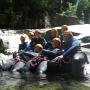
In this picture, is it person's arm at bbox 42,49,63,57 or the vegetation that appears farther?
the vegetation

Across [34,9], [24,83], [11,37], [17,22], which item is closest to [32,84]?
[24,83]

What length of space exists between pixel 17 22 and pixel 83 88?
16776 millimetres

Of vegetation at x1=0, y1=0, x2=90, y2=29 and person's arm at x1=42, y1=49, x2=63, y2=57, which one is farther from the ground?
vegetation at x1=0, y1=0, x2=90, y2=29

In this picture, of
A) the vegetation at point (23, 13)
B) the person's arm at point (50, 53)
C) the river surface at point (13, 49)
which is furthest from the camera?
the vegetation at point (23, 13)

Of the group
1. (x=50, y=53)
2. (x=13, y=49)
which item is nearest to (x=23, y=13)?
(x=13, y=49)

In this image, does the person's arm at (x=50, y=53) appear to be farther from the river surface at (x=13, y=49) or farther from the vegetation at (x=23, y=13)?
the vegetation at (x=23, y=13)

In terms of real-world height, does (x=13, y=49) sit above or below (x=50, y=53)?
above

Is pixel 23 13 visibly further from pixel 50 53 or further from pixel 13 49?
pixel 50 53

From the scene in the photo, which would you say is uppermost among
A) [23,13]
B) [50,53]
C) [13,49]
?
[23,13]

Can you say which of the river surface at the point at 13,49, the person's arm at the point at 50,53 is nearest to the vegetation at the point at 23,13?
the river surface at the point at 13,49

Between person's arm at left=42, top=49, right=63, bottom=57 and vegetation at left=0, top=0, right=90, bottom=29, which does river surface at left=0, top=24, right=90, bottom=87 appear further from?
vegetation at left=0, top=0, right=90, bottom=29

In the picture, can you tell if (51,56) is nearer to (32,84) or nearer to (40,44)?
(40,44)

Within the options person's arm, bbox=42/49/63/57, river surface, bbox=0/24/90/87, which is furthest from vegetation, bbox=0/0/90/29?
person's arm, bbox=42/49/63/57

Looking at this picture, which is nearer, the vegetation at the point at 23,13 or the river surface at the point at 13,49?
the river surface at the point at 13,49
